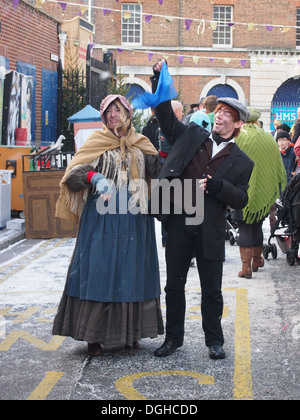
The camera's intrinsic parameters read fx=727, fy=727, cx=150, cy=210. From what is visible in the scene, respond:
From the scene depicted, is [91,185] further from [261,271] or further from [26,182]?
[26,182]

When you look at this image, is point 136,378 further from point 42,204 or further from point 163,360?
point 42,204

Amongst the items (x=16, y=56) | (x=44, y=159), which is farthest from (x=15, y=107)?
(x=44, y=159)

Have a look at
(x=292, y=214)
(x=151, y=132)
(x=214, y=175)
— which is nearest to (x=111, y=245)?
(x=214, y=175)

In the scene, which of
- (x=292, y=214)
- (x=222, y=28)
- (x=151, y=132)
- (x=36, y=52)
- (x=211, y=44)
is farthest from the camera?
(x=222, y=28)

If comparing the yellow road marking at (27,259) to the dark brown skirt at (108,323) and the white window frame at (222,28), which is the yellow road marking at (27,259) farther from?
the white window frame at (222,28)

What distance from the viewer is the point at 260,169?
852cm

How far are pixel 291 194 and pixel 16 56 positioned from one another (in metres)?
9.56

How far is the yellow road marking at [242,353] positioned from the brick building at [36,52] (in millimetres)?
10188

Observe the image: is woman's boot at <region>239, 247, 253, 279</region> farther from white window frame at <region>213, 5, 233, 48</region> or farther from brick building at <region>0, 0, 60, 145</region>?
white window frame at <region>213, 5, 233, 48</region>

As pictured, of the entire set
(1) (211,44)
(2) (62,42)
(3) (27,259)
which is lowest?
(3) (27,259)

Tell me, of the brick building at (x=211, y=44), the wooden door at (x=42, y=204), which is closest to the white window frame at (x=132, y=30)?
the brick building at (x=211, y=44)

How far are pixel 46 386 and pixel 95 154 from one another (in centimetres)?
171

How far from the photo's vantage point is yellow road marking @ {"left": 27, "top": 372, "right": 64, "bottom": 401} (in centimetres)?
451
